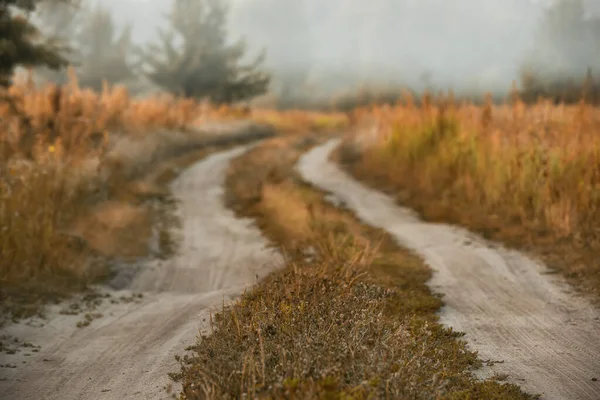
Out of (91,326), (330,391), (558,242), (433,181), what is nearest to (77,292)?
(91,326)

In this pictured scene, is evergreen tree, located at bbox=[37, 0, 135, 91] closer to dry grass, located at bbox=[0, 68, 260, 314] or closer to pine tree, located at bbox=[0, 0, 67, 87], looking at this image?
dry grass, located at bbox=[0, 68, 260, 314]

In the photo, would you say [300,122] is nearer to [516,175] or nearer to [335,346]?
[516,175]

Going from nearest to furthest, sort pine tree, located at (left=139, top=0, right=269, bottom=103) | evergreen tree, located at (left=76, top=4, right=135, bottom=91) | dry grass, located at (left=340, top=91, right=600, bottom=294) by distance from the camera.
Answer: dry grass, located at (left=340, top=91, right=600, bottom=294) < pine tree, located at (left=139, top=0, right=269, bottom=103) < evergreen tree, located at (left=76, top=4, right=135, bottom=91)

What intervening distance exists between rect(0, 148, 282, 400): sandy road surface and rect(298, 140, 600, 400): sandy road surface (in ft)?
6.54

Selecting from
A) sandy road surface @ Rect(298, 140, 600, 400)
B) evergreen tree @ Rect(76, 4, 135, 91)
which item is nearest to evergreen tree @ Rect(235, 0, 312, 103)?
evergreen tree @ Rect(76, 4, 135, 91)

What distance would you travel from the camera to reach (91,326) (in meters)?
6.46

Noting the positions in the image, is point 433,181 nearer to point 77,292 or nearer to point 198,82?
point 77,292

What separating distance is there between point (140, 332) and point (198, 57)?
102 ft

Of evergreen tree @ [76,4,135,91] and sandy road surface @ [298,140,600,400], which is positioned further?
evergreen tree @ [76,4,135,91]

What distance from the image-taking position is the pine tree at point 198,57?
3616 cm

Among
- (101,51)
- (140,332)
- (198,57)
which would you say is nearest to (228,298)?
(140,332)

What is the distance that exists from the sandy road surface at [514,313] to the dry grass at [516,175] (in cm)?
46

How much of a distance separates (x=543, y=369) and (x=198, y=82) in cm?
3329

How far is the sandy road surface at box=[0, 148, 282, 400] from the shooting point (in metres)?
4.91
